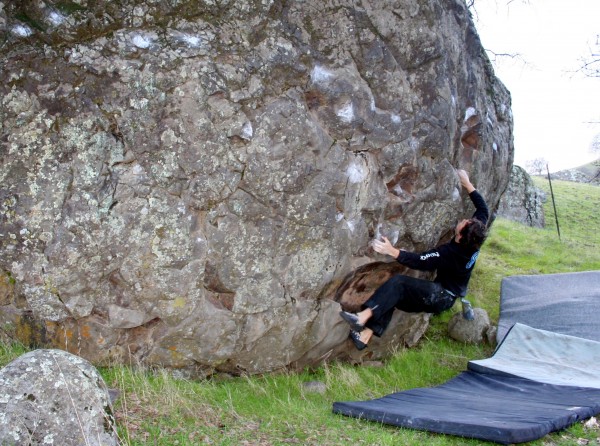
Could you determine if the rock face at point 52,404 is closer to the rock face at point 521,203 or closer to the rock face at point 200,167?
the rock face at point 200,167

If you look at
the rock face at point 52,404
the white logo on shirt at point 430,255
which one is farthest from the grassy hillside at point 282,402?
the white logo on shirt at point 430,255

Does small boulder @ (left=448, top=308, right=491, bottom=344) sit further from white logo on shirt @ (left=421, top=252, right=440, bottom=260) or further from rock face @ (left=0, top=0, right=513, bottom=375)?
rock face @ (left=0, top=0, right=513, bottom=375)

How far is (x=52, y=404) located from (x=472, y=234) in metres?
4.88

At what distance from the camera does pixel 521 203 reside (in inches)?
748

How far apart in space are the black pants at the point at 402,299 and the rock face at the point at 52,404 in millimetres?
3368

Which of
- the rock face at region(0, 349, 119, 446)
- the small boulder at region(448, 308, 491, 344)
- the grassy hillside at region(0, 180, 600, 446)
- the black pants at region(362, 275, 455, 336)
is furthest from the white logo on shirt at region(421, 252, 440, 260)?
the rock face at region(0, 349, 119, 446)

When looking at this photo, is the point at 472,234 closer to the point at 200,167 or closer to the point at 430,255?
the point at 430,255

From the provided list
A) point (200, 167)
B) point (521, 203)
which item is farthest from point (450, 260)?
point (521, 203)

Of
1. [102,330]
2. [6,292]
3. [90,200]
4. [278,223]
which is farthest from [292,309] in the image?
[6,292]

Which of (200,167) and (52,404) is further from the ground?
(200,167)

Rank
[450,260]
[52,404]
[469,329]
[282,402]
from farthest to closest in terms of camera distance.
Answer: [469,329] → [450,260] → [282,402] → [52,404]

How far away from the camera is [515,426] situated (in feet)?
16.3

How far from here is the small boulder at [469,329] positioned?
8.80m

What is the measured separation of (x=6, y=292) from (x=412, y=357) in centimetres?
472
